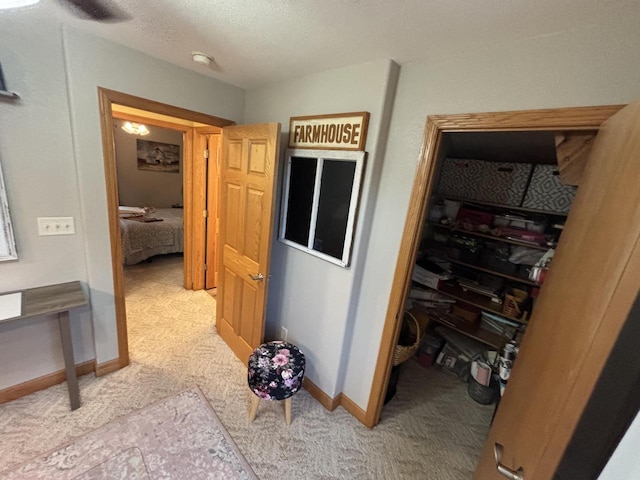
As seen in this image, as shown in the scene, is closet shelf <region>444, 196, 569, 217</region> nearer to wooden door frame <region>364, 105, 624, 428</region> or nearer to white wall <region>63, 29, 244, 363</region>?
wooden door frame <region>364, 105, 624, 428</region>

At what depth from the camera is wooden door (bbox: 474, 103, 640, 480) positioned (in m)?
0.50

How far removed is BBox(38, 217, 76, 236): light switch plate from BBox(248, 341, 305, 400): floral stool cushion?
1.39 meters

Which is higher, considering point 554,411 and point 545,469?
point 554,411

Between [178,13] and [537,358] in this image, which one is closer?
[537,358]

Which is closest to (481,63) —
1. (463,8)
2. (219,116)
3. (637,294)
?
(463,8)

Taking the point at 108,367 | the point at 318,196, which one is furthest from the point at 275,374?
the point at 108,367

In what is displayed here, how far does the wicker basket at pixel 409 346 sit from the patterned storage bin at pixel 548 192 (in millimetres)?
1217

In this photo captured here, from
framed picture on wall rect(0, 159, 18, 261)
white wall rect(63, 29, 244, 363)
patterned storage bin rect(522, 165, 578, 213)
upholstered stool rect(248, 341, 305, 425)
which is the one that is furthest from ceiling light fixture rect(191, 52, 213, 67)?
patterned storage bin rect(522, 165, 578, 213)

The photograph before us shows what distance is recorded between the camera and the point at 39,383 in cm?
179

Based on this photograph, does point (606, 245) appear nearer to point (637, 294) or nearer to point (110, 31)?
point (637, 294)

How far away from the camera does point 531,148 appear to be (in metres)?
1.80

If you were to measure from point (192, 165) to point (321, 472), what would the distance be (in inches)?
113

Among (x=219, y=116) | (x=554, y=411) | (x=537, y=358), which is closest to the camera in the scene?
(x=554, y=411)

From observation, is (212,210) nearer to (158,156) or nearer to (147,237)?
(147,237)
